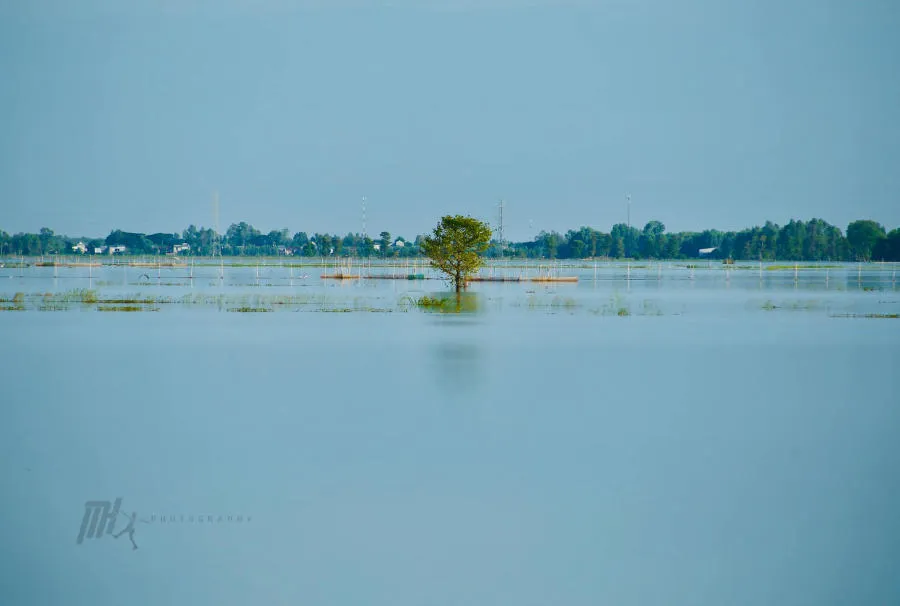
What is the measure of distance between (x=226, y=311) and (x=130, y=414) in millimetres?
31908

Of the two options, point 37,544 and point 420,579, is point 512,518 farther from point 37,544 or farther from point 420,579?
point 37,544

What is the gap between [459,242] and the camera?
62031 millimetres

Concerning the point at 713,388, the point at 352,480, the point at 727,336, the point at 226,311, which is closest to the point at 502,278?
the point at 226,311

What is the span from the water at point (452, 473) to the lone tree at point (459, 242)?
25124 mm

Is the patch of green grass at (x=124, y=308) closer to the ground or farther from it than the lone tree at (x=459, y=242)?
closer to the ground

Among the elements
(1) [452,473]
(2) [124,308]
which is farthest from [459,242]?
(1) [452,473]

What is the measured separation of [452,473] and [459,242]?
4581cm

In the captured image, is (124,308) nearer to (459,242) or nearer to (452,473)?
(459,242)

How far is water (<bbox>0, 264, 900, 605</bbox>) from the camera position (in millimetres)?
11742

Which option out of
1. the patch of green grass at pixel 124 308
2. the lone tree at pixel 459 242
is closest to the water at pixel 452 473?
the patch of green grass at pixel 124 308

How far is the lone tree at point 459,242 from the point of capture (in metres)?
60.8

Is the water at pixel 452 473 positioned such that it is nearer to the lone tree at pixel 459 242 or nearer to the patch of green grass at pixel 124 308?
the patch of green grass at pixel 124 308

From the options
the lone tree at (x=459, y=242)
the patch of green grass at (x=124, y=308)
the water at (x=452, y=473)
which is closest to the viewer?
the water at (x=452, y=473)

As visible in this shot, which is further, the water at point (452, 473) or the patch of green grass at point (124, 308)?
the patch of green grass at point (124, 308)
